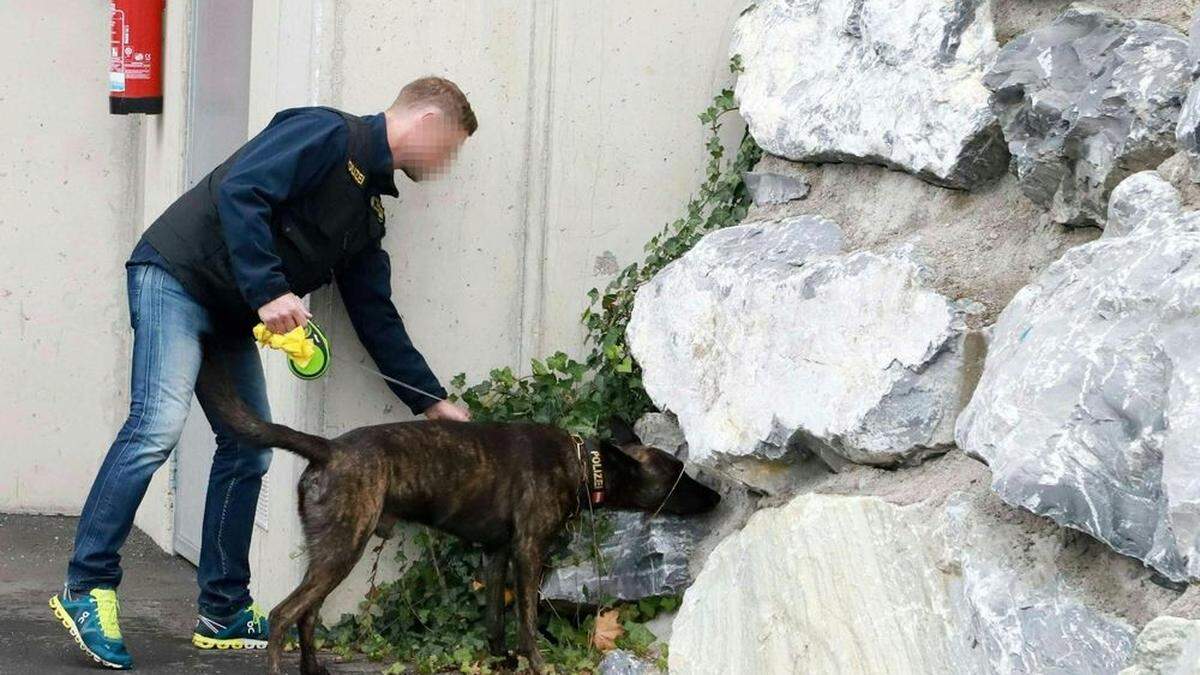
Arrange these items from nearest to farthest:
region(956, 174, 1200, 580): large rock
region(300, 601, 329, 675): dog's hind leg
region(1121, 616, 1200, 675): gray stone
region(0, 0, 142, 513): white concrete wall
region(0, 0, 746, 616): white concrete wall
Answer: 1. region(1121, 616, 1200, 675): gray stone
2. region(956, 174, 1200, 580): large rock
3. region(300, 601, 329, 675): dog's hind leg
4. region(0, 0, 746, 616): white concrete wall
5. region(0, 0, 142, 513): white concrete wall

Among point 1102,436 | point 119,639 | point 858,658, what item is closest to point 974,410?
point 1102,436

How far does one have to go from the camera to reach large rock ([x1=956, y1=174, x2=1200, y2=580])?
297 cm

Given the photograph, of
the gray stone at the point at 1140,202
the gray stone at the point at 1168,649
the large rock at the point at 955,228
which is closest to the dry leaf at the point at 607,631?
the large rock at the point at 955,228

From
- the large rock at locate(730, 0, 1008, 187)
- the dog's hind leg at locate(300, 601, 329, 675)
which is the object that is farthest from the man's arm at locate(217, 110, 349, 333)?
the large rock at locate(730, 0, 1008, 187)

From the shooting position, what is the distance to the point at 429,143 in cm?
530

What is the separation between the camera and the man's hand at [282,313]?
16.1 feet

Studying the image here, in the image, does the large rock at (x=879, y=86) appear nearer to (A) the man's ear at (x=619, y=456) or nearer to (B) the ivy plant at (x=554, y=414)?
(B) the ivy plant at (x=554, y=414)

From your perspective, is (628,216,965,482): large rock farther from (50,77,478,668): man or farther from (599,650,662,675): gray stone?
(50,77,478,668): man

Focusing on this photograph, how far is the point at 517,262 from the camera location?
598 cm

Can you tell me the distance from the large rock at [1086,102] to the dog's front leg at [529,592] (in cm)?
228

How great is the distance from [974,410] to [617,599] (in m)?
2.18

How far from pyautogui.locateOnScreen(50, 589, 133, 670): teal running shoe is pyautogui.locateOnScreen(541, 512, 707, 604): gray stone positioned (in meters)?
1.49

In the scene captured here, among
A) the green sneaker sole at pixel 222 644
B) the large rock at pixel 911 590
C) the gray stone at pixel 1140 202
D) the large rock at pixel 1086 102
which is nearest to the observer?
the large rock at pixel 911 590

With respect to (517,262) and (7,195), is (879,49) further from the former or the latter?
(7,195)
